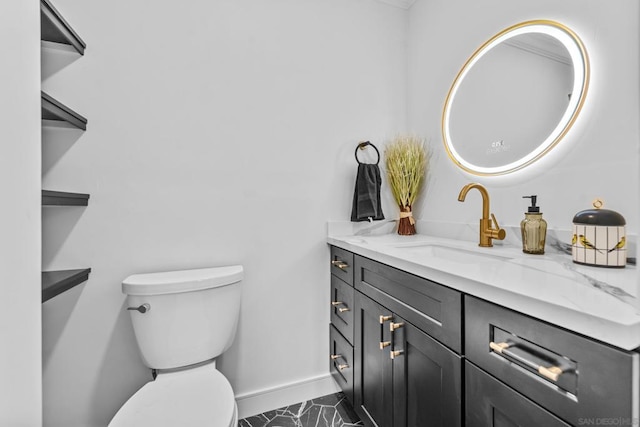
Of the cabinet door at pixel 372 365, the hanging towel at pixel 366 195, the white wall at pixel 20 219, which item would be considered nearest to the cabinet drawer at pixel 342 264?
the cabinet door at pixel 372 365

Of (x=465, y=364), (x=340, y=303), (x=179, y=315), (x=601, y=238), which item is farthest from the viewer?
(x=340, y=303)

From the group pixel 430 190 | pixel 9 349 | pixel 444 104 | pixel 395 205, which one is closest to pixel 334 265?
pixel 395 205

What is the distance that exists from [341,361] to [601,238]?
1229mm

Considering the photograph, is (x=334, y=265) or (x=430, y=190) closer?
(x=334, y=265)

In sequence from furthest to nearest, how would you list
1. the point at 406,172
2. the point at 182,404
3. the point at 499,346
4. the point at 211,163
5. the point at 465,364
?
1. the point at 406,172
2. the point at 211,163
3. the point at 182,404
4. the point at 465,364
5. the point at 499,346

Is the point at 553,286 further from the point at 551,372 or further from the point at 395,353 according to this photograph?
the point at 395,353

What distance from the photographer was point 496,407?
0.67 meters

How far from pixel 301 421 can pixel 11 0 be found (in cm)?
178

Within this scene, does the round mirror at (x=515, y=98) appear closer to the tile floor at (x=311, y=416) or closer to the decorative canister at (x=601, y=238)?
the decorative canister at (x=601, y=238)

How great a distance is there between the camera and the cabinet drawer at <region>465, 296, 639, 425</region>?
0.47m

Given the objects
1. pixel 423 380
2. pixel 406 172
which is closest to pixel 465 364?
pixel 423 380

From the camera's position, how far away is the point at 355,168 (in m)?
1.75

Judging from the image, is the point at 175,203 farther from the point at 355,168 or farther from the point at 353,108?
the point at 353,108

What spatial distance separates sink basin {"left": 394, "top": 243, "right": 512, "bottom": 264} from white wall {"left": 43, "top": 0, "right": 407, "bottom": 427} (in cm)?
52
